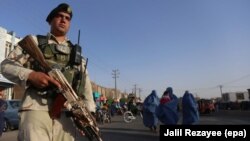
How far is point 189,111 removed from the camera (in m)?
11.5

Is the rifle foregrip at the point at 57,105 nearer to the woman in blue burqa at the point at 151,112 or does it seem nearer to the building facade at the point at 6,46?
the woman in blue burqa at the point at 151,112

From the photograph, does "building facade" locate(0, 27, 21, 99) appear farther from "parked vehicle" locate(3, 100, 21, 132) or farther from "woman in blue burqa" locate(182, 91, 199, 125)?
"woman in blue burqa" locate(182, 91, 199, 125)

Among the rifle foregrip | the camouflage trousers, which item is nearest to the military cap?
the rifle foregrip

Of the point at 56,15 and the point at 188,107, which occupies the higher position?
the point at 56,15

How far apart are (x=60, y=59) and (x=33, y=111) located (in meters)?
0.52

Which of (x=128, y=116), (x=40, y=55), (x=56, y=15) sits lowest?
(x=128, y=116)

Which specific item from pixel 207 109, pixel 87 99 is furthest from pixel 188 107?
pixel 207 109

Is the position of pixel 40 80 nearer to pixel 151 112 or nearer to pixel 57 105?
pixel 57 105

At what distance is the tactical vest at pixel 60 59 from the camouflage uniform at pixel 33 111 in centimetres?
1

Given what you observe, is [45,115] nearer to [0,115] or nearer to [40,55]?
[40,55]

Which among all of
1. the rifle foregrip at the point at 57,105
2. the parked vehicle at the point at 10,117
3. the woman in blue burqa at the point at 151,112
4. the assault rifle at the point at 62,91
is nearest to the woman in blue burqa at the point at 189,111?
the woman in blue burqa at the point at 151,112

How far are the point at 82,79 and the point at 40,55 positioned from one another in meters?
0.49

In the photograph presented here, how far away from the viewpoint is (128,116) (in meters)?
20.9

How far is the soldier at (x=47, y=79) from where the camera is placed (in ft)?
8.07
